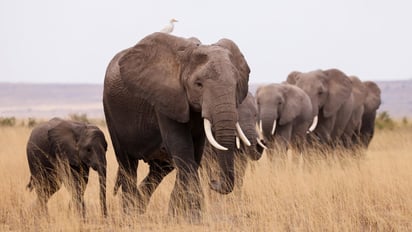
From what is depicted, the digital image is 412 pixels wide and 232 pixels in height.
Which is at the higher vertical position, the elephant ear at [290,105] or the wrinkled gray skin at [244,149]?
the wrinkled gray skin at [244,149]

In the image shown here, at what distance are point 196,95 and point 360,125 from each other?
14.7 m

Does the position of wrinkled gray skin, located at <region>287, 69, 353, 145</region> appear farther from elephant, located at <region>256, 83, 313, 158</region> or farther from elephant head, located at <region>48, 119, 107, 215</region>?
elephant head, located at <region>48, 119, 107, 215</region>

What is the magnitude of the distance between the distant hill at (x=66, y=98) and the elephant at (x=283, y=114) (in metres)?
75.5

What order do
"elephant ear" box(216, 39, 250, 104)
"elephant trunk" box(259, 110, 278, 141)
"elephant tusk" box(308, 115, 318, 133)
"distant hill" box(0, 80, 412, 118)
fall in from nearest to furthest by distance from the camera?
"elephant ear" box(216, 39, 250, 104)
"elephant trunk" box(259, 110, 278, 141)
"elephant tusk" box(308, 115, 318, 133)
"distant hill" box(0, 80, 412, 118)

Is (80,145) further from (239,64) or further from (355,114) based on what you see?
(355,114)

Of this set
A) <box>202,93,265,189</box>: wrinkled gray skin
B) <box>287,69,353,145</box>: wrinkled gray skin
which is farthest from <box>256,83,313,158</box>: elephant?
<box>202,93,265,189</box>: wrinkled gray skin

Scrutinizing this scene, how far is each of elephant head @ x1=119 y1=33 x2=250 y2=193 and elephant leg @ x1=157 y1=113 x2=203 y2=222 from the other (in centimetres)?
18

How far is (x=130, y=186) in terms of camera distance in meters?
10.6

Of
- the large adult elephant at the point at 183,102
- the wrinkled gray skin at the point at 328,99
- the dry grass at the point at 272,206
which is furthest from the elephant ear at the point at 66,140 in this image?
the wrinkled gray skin at the point at 328,99

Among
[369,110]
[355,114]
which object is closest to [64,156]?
[355,114]

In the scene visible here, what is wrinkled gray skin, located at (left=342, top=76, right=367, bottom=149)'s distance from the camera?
2116cm

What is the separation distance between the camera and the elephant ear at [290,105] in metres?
17.3

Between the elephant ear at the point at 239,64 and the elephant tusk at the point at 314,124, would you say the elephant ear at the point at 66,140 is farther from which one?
the elephant tusk at the point at 314,124

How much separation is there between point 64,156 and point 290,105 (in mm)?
7088
